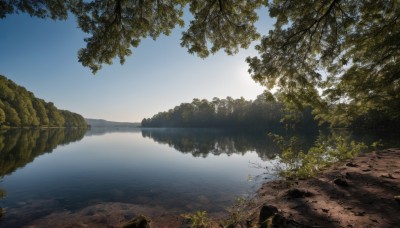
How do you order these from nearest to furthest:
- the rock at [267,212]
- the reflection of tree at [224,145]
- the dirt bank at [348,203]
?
the dirt bank at [348,203], the rock at [267,212], the reflection of tree at [224,145]

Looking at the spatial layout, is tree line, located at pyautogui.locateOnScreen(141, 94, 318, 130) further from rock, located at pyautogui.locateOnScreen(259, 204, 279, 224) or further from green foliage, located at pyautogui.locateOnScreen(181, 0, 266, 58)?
rock, located at pyautogui.locateOnScreen(259, 204, 279, 224)

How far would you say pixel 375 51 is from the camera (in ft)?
35.5

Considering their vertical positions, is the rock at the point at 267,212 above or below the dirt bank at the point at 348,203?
below

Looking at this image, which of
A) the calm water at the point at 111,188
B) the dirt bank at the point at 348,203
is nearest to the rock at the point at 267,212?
the dirt bank at the point at 348,203

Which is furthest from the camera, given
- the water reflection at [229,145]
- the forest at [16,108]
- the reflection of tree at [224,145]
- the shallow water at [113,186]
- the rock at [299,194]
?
the forest at [16,108]

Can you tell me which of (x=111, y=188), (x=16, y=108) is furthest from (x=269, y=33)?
(x=16, y=108)

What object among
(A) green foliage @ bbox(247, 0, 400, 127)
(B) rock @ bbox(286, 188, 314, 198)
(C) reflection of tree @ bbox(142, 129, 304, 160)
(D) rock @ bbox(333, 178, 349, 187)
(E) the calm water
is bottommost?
(E) the calm water

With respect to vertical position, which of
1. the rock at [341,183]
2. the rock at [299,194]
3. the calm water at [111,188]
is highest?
the rock at [341,183]

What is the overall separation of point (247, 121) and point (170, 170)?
10290cm

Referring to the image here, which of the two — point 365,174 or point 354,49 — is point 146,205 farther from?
point 354,49

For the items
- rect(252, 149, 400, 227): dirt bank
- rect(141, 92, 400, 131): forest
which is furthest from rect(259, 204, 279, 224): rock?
rect(141, 92, 400, 131): forest

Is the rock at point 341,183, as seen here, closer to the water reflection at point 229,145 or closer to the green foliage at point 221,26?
the water reflection at point 229,145

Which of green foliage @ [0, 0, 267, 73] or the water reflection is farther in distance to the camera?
the water reflection

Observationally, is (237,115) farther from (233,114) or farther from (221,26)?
(221,26)
